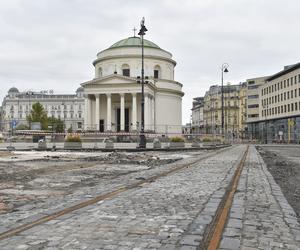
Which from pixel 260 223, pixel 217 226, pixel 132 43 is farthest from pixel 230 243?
pixel 132 43

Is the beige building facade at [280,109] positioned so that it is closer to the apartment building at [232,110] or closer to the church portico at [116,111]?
the church portico at [116,111]

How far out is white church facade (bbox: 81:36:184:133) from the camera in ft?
233

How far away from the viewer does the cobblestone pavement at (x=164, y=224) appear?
430cm

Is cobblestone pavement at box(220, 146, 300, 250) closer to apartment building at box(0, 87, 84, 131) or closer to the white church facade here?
the white church facade

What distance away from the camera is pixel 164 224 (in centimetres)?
522

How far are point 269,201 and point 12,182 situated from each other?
20.8 ft

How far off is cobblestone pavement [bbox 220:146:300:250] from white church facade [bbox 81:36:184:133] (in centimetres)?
6115

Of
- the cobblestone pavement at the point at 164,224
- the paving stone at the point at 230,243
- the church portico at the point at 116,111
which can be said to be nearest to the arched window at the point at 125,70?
the church portico at the point at 116,111

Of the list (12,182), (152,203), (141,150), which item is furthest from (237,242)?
(141,150)

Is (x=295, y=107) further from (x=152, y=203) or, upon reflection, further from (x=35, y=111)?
(x=152, y=203)

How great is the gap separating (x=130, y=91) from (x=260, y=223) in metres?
66.0

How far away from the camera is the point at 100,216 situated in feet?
18.6

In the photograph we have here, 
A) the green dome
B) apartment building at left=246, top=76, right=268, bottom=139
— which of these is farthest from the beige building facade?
the green dome

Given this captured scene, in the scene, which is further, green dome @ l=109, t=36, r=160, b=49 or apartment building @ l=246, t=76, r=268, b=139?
apartment building @ l=246, t=76, r=268, b=139
